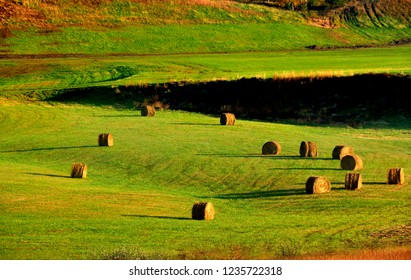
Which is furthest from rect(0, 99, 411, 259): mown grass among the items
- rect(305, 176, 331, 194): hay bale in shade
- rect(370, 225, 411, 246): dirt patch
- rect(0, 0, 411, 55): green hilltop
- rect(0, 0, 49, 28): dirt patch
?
rect(0, 0, 49, 28): dirt patch

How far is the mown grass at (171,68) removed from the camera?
68.4 metres

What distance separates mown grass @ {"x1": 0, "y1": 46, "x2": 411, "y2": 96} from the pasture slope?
17cm

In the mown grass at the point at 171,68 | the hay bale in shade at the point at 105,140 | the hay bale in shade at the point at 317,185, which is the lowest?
the hay bale in shade at the point at 105,140

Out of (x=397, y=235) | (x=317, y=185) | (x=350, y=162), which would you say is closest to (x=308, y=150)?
(x=350, y=162)

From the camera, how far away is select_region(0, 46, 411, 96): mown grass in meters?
68.4

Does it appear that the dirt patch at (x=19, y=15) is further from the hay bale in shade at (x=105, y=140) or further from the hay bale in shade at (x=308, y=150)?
the hay bale in shade at (x=308, y=150)

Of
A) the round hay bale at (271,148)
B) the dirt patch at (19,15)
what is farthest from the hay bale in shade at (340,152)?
the dirt patch at (19,15)

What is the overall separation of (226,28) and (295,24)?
31.7ft

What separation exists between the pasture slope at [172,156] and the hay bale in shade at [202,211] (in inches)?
18.3

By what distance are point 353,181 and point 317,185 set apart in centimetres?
164

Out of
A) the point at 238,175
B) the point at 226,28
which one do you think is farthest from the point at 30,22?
the point at 238,175

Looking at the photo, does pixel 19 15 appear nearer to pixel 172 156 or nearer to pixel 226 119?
pixel 226 119

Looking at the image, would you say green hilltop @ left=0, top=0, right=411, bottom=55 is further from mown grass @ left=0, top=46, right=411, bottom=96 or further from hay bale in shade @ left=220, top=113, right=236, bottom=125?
hay bale in shade @ left=220, top=113, right=236, bottom=125

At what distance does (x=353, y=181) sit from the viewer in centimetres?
3500
